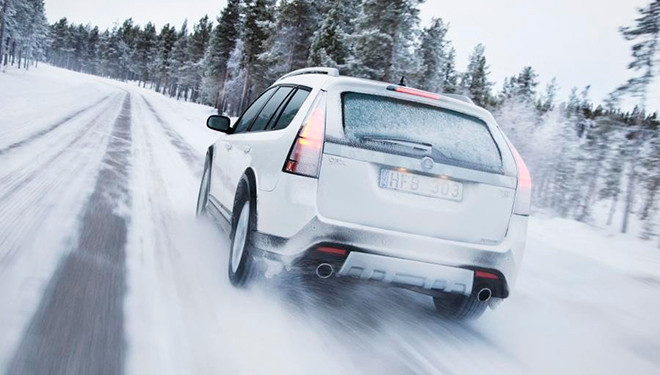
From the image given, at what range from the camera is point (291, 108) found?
389 cm

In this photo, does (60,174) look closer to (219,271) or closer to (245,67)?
(219,271)

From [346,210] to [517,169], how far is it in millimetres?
1285

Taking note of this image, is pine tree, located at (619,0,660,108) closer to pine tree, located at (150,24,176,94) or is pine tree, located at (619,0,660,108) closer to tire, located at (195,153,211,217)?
tire, located at (195,153,211,217)

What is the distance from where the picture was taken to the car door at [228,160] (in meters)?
4.62

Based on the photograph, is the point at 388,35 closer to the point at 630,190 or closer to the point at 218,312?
the point at 630,190

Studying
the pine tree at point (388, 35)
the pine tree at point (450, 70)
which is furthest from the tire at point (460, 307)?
the pine tree at point (450, 70)

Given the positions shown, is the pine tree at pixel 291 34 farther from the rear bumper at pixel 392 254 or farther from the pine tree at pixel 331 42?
the rear bumper at pixel 392 254

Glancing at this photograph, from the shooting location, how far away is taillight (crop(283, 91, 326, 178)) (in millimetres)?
3174

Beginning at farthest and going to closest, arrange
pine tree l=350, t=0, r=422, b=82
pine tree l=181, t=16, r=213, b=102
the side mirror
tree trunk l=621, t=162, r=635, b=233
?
pine tree l=181, t=16, r=213, b=102, pine tree l=350, t=0, r=422, b=82, tree trunk l=621, t=162, r=635, b=233, the side mirror

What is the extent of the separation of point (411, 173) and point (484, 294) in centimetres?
97

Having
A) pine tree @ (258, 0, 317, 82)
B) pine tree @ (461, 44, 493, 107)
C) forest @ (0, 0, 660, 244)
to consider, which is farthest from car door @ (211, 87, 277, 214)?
pine tree @ (461, 44, 493, 107)

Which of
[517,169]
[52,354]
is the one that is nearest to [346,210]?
[517,169]

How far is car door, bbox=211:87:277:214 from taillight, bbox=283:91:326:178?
50.7 inches

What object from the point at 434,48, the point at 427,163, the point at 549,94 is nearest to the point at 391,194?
the point at 427,163
